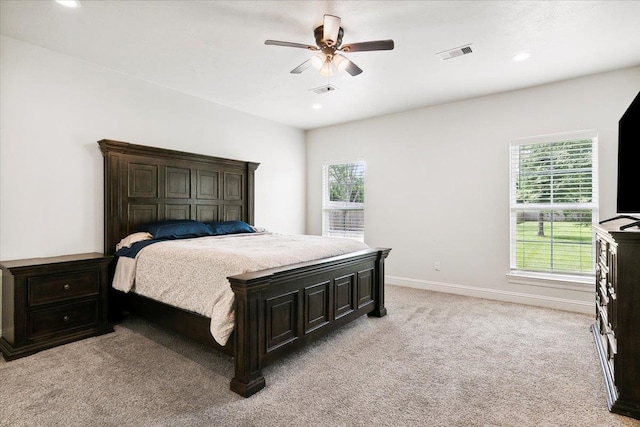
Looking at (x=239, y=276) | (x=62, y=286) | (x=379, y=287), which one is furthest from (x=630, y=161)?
(x=62, y=286)

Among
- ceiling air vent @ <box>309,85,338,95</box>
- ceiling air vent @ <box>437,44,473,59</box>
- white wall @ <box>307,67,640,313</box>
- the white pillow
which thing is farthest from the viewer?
ceiling air vent @ <box>309,85,338,95</box>

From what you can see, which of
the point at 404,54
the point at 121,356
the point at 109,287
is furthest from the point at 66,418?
the point at 404,54

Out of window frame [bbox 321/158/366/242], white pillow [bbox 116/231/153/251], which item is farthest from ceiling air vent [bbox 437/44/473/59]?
white pillow [bbox 116/231/153/251]

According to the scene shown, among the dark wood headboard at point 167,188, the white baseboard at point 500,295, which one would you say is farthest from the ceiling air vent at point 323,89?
the white baseboard at point 500,295

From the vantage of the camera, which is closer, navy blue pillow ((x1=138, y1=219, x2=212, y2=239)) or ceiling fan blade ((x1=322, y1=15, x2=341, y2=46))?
ceiling fan blade ((x1=322, y1=15, x2=341, y2=46))

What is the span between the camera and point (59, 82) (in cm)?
328

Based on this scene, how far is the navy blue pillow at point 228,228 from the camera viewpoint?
164 inches

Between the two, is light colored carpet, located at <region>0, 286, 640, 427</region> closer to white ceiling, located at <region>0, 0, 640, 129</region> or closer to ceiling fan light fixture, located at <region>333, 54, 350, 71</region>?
ceiling fan light fixture, located at <region>333, 54, 350, 71</region>

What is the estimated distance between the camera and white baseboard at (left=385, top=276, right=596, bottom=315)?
3.80m

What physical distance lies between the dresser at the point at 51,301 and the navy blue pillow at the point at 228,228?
1.24 meters

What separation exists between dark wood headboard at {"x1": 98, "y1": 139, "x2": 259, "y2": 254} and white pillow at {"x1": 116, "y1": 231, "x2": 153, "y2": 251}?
96 mm

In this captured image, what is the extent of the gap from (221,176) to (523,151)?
4073mm

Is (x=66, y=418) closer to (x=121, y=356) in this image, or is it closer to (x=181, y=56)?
(x=121, y=356)

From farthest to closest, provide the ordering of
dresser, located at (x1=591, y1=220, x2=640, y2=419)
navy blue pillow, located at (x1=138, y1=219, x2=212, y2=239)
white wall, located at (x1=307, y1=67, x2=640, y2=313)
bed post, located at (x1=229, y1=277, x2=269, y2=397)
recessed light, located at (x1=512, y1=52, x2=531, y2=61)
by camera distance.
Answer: white wall, located at (x1=307, y1=67, x2=640, y2=313) → navy blue pillow, located at (x1=138, y1=219, x2=212, y2=239) → recessed light, located at (x1=512, y1=52, x2=531, y2=61) → bed post, located at (x1=229, y1=277, x2=269, y2=397) → dresser, located at (x1=591, y1=220, x2=640, y2=419)
